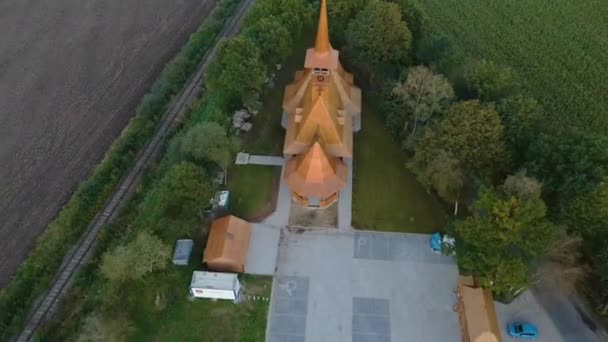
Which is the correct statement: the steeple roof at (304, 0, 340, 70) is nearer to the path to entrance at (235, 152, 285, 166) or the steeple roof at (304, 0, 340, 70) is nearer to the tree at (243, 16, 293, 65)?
the tree at (243, 16, 293, 65)

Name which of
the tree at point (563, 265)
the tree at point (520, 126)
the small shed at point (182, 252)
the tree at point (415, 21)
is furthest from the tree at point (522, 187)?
the small shed at point (182, 252)

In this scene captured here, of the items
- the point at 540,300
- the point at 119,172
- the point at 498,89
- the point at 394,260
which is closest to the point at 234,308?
the point at 394,260

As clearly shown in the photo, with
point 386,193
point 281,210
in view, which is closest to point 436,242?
point 386,193

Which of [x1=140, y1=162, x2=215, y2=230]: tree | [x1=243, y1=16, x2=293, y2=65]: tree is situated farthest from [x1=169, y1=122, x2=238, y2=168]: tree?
[x1=243, y1=16, x2=293, y2=65]: tree

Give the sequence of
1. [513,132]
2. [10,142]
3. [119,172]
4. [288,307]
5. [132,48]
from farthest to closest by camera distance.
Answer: [132,48]
[10,142]
[119,172]
[513,132]
[288,307]

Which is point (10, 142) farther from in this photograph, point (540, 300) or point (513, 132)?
point (540, 300)

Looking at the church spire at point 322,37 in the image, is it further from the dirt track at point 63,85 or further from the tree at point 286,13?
the dirt track at point 63,85
